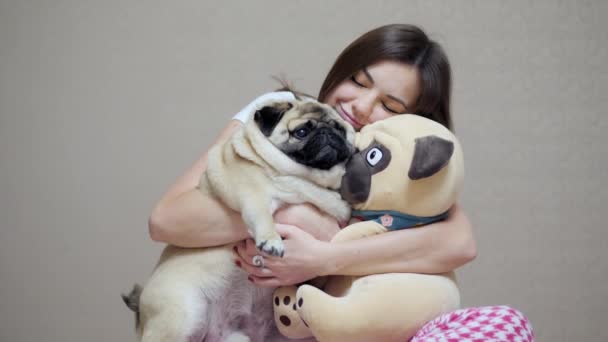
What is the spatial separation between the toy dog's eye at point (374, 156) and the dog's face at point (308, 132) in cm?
7

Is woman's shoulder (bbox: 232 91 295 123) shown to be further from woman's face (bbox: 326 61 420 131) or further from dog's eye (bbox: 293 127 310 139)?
dog's eye (bbox: 293 127 310 139)

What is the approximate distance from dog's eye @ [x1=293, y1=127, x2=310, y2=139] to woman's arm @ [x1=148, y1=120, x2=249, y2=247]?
0.32 meters

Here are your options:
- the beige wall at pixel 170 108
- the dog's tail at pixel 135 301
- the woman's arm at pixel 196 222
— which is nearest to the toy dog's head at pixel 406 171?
the woman's arm at pixel 196 222

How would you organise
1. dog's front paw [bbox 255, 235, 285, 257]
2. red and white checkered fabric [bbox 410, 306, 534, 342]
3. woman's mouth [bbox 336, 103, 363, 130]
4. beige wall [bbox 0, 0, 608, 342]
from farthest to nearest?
beige wall [bbox 0, 0, 608, 342]
woman's mouth [bbox 336, 103, 363, 130]
dog's front paw [bbox 255, 235, 285, 257]
red and white checkered fabric [bbox 410, 306, 534, 342]

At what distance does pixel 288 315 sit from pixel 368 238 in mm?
332

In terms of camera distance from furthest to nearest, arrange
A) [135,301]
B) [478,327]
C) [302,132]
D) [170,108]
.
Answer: [170,108] < [135,301] < [302,132] < [478,327]

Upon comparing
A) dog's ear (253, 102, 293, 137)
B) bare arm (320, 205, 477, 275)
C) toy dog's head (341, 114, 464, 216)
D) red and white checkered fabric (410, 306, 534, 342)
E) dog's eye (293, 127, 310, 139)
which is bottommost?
red and white checkered fabric (410, 306, 534, 342)

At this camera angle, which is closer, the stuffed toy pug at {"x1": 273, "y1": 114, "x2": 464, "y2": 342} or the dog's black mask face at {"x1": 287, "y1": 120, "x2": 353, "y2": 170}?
the stuffed toy pug at {"x1": 273, "y1": 114, "x2": 464, "y2": 342}

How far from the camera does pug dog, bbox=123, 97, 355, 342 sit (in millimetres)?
1636

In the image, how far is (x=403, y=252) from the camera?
1.62 metres

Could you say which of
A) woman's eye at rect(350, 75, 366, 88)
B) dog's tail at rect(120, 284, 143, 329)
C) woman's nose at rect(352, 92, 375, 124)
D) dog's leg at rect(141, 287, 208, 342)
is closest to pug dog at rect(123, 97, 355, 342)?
dog's leg at rect(141, 287, 208, 342)

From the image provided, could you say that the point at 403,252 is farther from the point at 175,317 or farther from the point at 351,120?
the point at 175,317

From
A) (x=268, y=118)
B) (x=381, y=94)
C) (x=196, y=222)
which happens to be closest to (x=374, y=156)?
(x=268, y=118)

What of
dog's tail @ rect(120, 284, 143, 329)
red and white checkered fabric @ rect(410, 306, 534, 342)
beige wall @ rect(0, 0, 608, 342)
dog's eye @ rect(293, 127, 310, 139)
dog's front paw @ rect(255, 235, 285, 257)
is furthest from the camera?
beige wall @ rect(0, 0, 608, 342)
